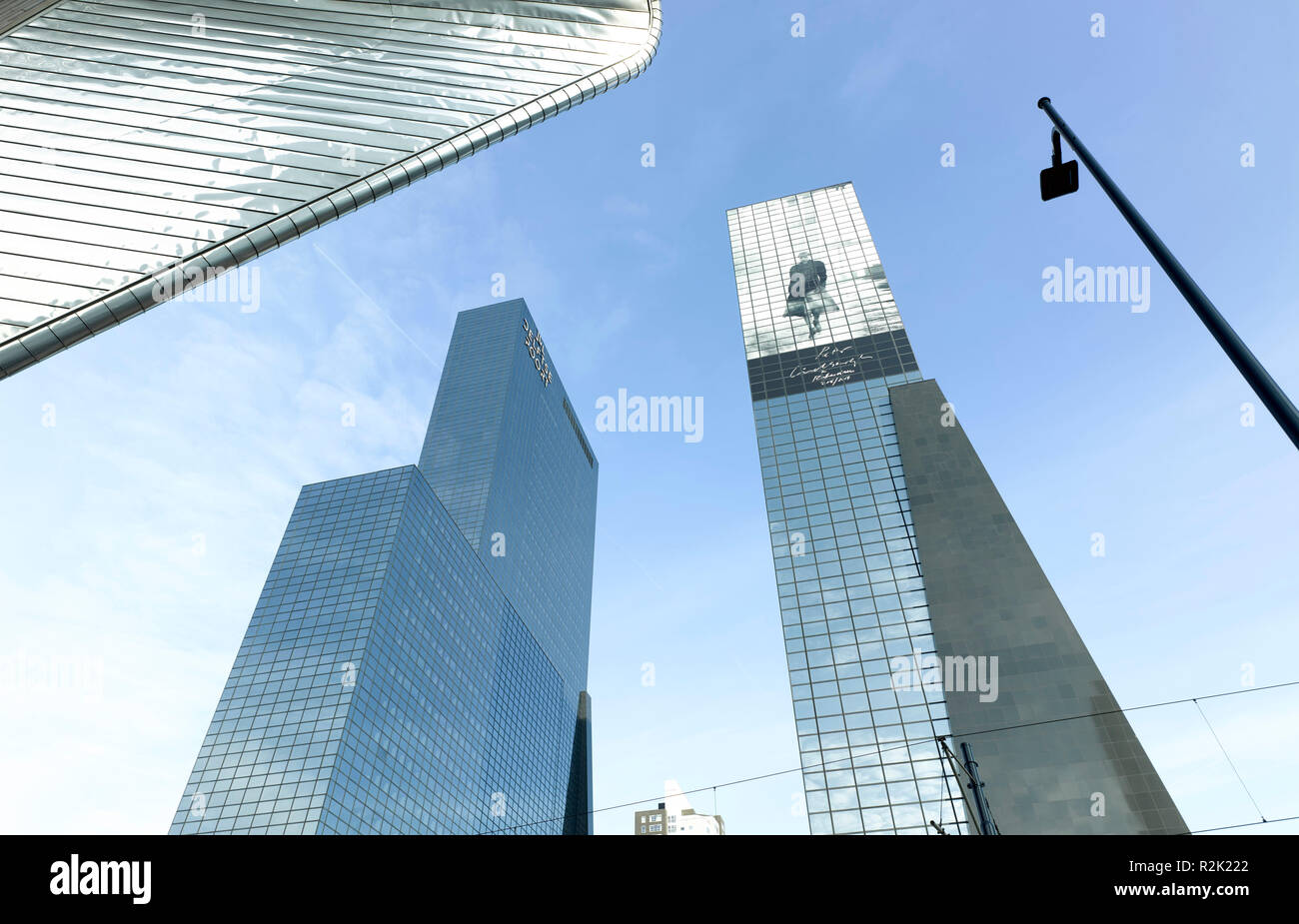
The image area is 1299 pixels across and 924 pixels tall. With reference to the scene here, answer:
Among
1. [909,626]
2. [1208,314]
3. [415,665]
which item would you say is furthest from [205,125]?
[415,665]

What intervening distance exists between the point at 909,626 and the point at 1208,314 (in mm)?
49311

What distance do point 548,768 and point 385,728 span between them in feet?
224

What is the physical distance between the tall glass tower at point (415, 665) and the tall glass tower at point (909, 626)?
55857 mm

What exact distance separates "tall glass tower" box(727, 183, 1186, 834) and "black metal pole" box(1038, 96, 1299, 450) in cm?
2959

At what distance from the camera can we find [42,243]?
3078 cm

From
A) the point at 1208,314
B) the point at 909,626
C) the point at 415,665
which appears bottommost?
the point at 1208,314

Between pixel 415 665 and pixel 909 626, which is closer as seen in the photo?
pixel 909 626

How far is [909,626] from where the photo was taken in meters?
54.1

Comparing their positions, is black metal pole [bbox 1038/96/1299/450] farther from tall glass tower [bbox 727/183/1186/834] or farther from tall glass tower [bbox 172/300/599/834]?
tall glass tower [bbox 172/300/599/834]

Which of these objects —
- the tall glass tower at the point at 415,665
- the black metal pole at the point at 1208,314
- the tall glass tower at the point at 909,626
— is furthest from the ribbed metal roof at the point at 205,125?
the tall glass tower at the point at 415,665

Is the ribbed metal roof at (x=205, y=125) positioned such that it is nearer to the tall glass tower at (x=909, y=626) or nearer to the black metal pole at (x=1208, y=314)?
the black metal pole at (x=1208, y=314)

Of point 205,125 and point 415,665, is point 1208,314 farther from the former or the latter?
point 415,665
